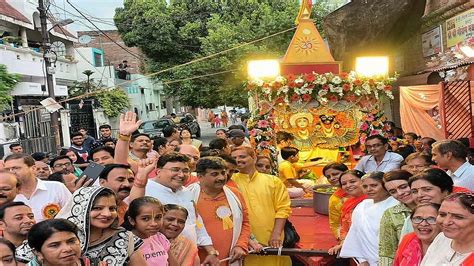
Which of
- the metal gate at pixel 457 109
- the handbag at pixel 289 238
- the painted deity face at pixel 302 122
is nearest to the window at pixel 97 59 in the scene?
the painted deity face at pixel 302 122

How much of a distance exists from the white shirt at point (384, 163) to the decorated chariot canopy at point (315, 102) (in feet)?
6.42

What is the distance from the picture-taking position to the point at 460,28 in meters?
11.1

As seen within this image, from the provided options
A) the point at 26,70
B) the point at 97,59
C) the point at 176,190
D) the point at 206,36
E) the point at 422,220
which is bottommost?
the point at 422,220

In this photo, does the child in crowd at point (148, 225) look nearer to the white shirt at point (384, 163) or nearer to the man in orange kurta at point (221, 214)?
the man in orange kurta at point (221, 214)

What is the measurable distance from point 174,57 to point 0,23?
30.2 ft

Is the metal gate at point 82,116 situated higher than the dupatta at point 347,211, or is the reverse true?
the metal gate at point 82,116

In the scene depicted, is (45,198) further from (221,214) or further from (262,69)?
(262,69)

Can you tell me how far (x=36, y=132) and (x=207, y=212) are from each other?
57.2ft

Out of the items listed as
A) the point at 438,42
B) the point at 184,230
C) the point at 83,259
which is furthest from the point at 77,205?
the point at 438,42

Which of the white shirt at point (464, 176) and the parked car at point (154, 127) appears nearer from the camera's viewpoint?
the white shirt at point (464, 176)

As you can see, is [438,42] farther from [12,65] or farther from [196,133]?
[196,133]

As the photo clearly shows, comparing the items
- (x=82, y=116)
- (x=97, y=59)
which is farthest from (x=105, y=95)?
(x=97, y=59)

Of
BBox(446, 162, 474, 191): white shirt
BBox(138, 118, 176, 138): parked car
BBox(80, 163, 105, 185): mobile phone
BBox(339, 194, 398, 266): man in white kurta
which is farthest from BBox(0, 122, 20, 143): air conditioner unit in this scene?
BBox(446, 162, 474, 191): white shirt

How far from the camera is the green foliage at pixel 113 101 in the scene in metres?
26.2
